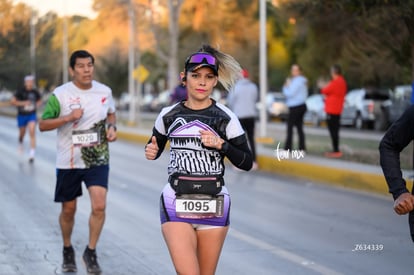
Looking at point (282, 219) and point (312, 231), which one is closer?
point (312, 231)

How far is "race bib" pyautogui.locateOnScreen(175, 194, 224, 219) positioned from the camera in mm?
5285

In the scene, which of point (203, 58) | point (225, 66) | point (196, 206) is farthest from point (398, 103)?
point (196, 206)

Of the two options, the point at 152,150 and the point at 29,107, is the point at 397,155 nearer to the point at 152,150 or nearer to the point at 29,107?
the point at 152,150

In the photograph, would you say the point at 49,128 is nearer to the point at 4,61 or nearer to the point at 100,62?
the point at 100,62

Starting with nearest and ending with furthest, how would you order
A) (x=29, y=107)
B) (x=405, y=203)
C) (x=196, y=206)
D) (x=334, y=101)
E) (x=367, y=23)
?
(x=405, y=203) → (x=196, y=206) → (x=334, y=101) → (x=367, y=23) → (x=29, y=107)

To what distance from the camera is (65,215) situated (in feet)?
26.6

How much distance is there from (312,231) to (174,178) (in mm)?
5216

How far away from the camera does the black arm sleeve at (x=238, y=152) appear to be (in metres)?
5.27

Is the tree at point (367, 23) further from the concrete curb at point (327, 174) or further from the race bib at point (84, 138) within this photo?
the race bib at point (84, 138)

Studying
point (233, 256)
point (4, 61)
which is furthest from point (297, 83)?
point (4, 61)

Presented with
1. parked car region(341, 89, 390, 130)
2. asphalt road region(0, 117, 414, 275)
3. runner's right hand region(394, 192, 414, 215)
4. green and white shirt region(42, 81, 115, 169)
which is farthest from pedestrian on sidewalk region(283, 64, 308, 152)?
parked car region(341, 89, 390, 130)

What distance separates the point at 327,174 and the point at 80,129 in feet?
27.5

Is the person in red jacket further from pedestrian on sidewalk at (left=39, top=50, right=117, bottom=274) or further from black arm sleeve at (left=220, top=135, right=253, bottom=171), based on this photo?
black arm sleeve at (left=220, top=135, right=253, bottom=171)

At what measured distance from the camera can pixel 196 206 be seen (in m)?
5.29
